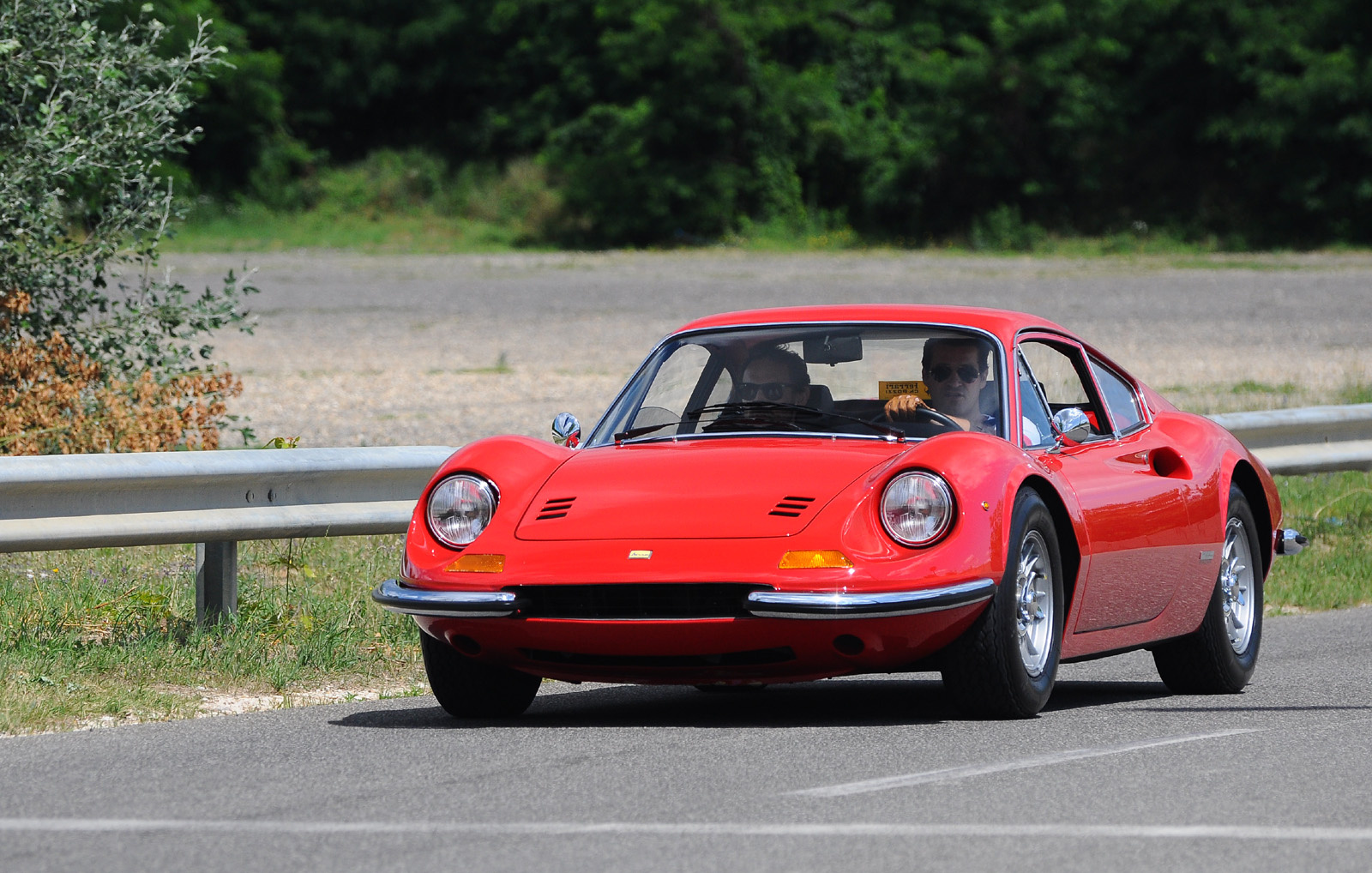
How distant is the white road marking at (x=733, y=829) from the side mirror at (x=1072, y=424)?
2309mm

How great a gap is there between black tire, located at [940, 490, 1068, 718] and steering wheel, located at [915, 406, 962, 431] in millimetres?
517

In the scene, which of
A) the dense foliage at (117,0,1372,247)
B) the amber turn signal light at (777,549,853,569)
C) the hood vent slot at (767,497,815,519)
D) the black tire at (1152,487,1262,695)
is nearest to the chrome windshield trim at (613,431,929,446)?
the hood vent slot at (767,497,815,519)

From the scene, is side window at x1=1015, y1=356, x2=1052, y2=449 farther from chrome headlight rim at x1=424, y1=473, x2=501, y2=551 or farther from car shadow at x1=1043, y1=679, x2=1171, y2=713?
chrome headlight rim at x1=424, y1=473, x2=501, y2=551

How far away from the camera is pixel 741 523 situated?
6328 millimetres

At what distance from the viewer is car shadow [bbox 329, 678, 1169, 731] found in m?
6.75

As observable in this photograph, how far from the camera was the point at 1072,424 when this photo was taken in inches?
279

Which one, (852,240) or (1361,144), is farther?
(852,240)

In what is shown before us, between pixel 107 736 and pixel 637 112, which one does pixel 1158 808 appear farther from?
pixel 637 112

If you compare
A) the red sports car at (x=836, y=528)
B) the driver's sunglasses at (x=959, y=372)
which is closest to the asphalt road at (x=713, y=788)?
the red sports car at (x=836, y=528)

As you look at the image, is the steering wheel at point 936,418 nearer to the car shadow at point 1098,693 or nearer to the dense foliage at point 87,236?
the car shadow at point 1098,693

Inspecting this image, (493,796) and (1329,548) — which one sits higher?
(493,796)

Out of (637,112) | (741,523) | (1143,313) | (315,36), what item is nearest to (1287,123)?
(637,112)

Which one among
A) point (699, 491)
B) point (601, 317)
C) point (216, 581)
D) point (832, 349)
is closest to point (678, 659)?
point (699, 491)

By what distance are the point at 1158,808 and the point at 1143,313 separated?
92.0ft
